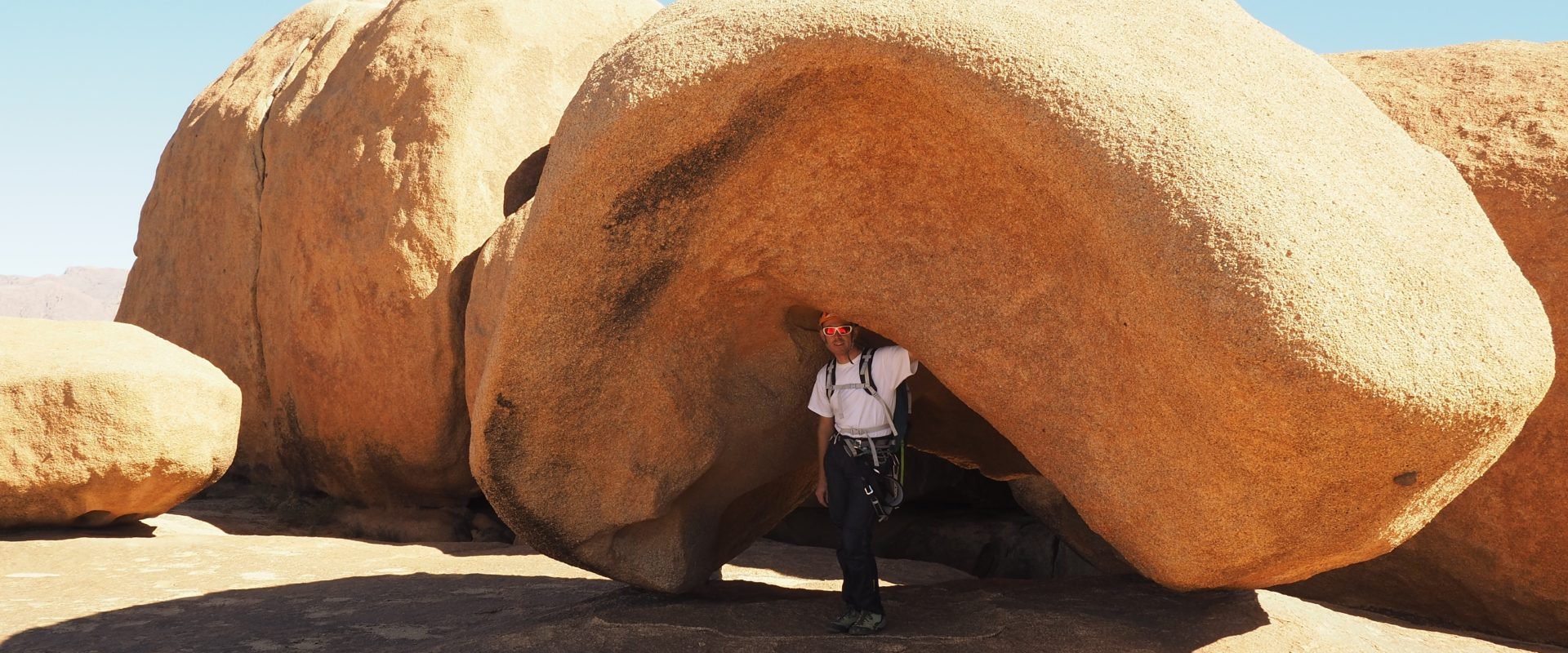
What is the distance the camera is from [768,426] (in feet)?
14.6

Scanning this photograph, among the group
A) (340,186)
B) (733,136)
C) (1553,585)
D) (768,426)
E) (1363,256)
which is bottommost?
(1553,585)

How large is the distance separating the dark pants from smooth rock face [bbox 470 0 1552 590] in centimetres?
45

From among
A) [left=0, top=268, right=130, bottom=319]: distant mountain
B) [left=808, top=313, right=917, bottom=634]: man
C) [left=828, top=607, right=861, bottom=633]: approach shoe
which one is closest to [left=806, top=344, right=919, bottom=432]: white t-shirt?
[left=808, top=313, right=917, bottom=634]: man

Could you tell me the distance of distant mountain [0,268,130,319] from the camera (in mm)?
61500

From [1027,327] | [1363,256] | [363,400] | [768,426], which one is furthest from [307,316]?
[1363,256]

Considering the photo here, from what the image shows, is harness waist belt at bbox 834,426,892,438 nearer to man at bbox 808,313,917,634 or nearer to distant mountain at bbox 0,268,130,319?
man at bbox 808,313,917,634

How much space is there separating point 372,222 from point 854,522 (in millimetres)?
3776

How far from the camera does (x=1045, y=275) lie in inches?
137

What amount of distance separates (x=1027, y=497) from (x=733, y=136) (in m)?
2.85

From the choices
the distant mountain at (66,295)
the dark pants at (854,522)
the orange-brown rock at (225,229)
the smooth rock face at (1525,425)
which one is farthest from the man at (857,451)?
the distant mountain at (66,295)

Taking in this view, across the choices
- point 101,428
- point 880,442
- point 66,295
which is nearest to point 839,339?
point 880,442

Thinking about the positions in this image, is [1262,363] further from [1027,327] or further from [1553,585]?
[1553,585]

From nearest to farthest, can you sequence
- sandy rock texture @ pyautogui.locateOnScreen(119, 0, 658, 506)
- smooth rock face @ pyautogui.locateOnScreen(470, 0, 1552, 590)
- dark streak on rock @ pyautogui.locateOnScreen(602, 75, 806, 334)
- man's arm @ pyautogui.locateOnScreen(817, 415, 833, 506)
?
1. smooth rock face @ pyautogui.locateOnScreen(470, 0, 1552, 590)
2. dark streak on rock @ pyautogui.locateOnScreen(602, 75, 806, 334)
3. man's arm @ pyautogui.locateOnScreen(817, 415, 833, 506)
4. sandy rock texture @ pyautogui.locateOnScreen(119, 0, 658, 506)

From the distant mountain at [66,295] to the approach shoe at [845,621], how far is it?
54583 millimetres
